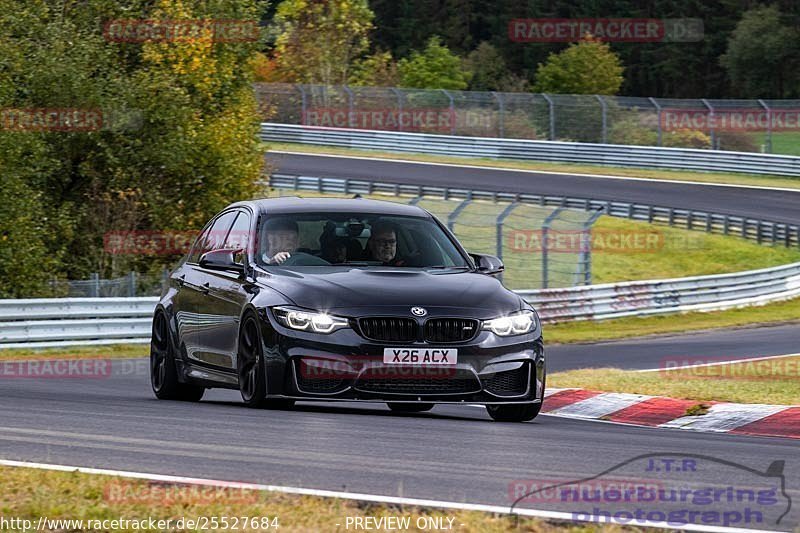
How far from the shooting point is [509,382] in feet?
33.2

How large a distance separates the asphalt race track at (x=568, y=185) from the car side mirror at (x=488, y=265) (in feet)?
116

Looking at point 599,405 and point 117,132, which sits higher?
point 117,132

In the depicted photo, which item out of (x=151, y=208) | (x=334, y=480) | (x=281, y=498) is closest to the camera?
(x=281, y=498)

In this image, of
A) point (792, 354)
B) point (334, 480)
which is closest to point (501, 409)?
point (334, 480)

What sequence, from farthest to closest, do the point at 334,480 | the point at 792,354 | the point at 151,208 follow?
the point at 151,208
the point at 792,354
the point at 334,480

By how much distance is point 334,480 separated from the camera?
6.88 metres

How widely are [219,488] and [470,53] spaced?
9023 cm

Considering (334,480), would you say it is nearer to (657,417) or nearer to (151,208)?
(657,417)

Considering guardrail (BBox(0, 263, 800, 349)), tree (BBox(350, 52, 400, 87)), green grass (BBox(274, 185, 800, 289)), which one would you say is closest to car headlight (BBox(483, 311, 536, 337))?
guardrail (BBox(0, 263, 800, 349))

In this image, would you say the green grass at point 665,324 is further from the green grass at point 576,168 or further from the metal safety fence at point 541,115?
the metal safety fence at point 541,115

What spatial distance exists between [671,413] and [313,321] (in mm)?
3848

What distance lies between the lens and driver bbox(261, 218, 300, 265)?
10797mm

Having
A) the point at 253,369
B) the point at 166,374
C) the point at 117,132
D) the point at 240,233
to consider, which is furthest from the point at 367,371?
the point at 117,132

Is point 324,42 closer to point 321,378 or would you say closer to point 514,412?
point 514,412
